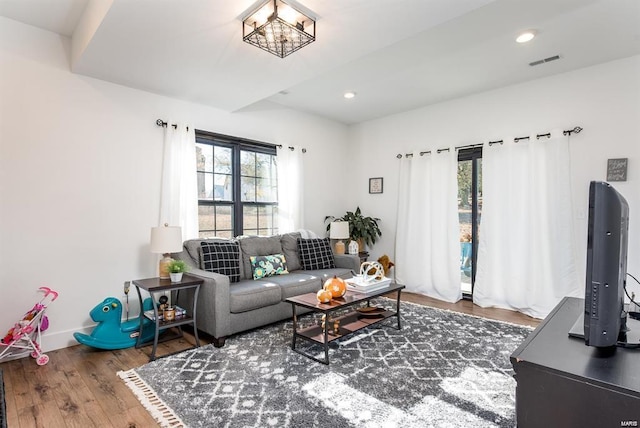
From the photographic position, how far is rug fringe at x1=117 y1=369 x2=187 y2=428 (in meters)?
1.89

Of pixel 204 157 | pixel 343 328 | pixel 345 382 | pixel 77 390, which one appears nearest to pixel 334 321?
pixel 343 328

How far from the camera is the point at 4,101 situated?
9.02 ft

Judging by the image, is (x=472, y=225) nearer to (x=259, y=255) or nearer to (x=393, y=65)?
(x=393, y=65)

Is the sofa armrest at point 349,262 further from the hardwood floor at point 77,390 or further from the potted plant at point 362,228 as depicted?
the hardwood floor at point 77,390

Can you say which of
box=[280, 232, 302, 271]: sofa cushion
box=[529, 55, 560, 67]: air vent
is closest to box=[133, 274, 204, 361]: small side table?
box=[280, 232, 302, 271]: sofa cushion

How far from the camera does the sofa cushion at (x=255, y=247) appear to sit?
380 cm

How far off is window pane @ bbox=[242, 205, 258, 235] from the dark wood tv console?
3.65 metres

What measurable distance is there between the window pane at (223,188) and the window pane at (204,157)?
15cm

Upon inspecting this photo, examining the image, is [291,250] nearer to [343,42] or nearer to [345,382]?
[345,382]

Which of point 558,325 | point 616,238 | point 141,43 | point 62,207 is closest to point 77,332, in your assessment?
point 62,207

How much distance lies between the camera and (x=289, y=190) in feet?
15.6

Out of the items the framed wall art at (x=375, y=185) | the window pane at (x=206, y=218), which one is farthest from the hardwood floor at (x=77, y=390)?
the framed wall art at (x=375, y=185)

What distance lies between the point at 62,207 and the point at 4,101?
937 mm

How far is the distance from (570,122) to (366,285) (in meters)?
2.89
